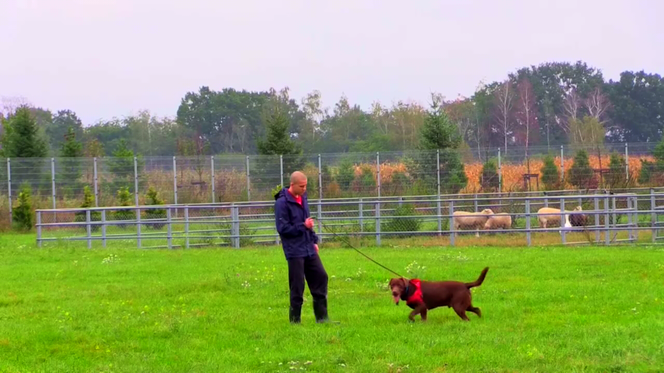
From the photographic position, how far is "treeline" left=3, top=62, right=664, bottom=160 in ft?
258

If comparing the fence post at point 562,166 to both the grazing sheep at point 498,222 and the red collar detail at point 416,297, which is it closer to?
the grazing sheep at point 498,222

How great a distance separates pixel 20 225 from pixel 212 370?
90.3 feet

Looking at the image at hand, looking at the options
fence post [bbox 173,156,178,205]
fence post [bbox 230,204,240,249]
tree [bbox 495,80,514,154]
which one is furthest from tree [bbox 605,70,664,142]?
fence post [bbox 230,204,240,249]

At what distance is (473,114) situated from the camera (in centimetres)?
8000

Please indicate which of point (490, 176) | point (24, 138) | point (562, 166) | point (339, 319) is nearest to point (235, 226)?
point (339, 319)

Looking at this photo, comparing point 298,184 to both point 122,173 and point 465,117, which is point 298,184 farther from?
point 465,117

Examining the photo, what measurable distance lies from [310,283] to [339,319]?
0.59 m

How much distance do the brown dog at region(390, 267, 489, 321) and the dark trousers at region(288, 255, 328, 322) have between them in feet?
2.88

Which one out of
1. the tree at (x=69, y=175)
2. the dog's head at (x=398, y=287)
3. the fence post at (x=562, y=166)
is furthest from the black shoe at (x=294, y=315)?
the fence post at (x=562, y=166)

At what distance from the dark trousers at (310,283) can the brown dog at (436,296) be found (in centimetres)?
88

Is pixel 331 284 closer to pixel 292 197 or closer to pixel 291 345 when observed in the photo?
pixel 292 197

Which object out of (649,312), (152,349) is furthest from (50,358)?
(649,312)

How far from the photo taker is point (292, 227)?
32.6ft

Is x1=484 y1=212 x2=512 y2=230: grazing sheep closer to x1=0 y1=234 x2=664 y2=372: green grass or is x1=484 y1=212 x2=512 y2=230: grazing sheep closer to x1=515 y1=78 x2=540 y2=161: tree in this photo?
x1=0 y1=234 x2=664 y2=372: green grass
